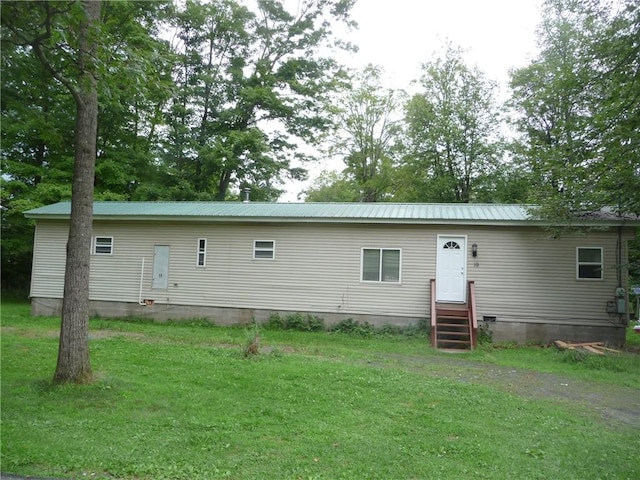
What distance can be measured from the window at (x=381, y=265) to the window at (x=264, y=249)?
2.63m

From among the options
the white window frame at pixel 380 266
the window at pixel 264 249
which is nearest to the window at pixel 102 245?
the window at pixel 264 249

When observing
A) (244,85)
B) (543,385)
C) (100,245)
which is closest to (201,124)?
(244,85)

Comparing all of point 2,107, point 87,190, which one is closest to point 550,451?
point 87,190

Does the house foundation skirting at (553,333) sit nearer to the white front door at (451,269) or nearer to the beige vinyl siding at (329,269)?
the beige vinyl siding at (329,269)

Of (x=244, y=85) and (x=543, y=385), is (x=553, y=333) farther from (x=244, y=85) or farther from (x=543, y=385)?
(x=244, y=85)

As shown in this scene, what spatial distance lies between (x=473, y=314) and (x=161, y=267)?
8913 millimetres

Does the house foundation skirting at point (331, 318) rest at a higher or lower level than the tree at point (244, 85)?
lower

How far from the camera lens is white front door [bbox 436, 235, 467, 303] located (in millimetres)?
11844

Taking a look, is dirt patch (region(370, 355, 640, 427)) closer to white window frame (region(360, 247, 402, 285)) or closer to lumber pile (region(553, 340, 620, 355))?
lumber pile (region(553, 340, 620, 355))

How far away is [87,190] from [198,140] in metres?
17.5

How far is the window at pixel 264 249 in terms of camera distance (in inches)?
512

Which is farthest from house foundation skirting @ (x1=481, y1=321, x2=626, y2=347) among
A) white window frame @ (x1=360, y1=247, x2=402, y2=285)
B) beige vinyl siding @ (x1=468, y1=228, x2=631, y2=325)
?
white window frame @ (x1=360, y1=247, x2=402, y2=285)

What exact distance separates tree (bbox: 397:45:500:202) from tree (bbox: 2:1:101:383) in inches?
824

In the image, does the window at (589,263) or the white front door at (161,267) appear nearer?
the window at (589,263)
